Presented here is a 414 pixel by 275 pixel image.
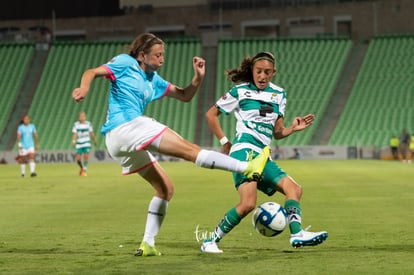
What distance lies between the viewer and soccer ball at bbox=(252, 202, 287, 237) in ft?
31.3

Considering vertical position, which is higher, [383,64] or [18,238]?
[18,238]

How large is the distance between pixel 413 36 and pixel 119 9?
69.8 feet

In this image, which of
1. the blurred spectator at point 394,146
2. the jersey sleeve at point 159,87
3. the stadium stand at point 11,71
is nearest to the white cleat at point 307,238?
the jersey sleeve at point 159,87

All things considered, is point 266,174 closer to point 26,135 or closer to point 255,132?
point 255,132

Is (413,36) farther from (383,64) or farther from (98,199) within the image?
(98,199)

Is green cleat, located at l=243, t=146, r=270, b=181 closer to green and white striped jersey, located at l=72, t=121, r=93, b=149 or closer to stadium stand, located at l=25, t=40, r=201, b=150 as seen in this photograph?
green and white striped jersey, located at l=72, t=121, r=93, b=149

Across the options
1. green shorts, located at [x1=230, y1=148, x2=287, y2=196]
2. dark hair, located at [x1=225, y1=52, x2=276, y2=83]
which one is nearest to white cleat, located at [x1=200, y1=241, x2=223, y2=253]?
green shorts, located at [x1=230, y1=148, x2=287, y2=196]

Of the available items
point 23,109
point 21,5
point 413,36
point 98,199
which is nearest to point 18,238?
point 98,199

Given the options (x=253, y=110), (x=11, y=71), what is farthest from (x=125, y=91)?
(x=11, y=71)

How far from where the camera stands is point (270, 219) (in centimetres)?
953

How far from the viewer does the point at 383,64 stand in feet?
182

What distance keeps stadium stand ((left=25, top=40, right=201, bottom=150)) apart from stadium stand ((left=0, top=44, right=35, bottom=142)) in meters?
1.50

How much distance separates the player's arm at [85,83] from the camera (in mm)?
8047

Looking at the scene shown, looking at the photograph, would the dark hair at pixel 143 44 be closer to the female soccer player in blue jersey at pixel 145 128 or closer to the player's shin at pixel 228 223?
the female soccer player in blue jersey at pixel 145 128
